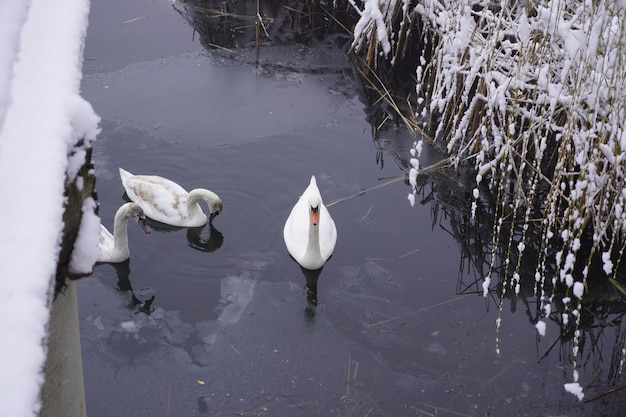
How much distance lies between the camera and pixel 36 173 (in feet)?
4.57

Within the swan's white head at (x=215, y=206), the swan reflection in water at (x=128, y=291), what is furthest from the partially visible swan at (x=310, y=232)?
the swan reflection in water at (x=128, y=291)

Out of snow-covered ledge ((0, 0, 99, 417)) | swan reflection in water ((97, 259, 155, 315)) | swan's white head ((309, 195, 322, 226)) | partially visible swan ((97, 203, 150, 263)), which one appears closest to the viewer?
snow-covered ledge ((0, 0, 99, 417))

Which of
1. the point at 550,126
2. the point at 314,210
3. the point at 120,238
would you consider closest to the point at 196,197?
the point at 120,238

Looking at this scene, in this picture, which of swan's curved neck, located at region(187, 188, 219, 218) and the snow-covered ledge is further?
swan's curved neck, located at region(187, 188, 219, 218)

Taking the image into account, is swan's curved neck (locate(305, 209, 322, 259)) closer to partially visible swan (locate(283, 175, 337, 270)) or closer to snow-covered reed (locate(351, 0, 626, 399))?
partially visible swan (locate(283, 175, 337, 270))

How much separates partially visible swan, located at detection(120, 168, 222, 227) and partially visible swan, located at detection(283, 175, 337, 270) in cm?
75

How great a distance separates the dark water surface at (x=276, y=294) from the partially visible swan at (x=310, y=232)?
0.49 ft

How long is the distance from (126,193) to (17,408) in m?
6.79

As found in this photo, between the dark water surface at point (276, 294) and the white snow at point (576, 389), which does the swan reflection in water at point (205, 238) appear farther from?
the white snow at point (576, 389)

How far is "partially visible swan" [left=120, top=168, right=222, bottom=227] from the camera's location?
23.9 feet

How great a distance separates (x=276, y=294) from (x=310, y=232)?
0.61m

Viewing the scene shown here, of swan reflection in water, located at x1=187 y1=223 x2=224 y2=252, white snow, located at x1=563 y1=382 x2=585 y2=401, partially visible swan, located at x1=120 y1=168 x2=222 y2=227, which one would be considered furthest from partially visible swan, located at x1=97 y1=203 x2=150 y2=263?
white snow, located at x1=563 y1=382 x2=585 y2=401

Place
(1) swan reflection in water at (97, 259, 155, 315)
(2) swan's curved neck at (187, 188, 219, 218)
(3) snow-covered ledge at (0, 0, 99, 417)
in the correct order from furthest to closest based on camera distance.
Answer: (2) swan's curved neck at (187, 188, 219, 218) < (1) swan reflection in water at (97, 259, 155, 315) < (3) snow-covered ledge at (0, 0, 99, 417)

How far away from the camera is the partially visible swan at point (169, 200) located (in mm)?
7285
